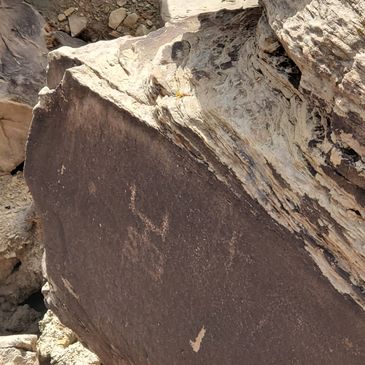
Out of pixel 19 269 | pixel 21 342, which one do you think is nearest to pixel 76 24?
pixel 19 269

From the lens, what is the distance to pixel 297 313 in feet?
6.10

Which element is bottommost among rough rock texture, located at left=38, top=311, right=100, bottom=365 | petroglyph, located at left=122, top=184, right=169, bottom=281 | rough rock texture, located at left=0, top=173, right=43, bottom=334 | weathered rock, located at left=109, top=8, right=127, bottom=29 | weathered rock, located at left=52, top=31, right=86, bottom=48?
rough rock texture, located at left=0, top=173, right=43, bottom=334

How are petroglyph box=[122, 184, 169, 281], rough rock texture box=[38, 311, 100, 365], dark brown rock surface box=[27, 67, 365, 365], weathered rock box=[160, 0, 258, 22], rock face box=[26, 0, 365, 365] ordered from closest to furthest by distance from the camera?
rock face box=[26, 0, 365, 365]
dark brown rock surface box=[27, 67, 365, 365]
petroglyph box=[122, 184, 169, 281]
rough rock texture box=[38, 311, 100, 365]
weathered rock box=[160, 0, 258, 22]

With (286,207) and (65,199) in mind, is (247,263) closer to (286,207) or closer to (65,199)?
(286,207)

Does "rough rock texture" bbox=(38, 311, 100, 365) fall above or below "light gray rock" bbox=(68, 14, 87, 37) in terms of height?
below

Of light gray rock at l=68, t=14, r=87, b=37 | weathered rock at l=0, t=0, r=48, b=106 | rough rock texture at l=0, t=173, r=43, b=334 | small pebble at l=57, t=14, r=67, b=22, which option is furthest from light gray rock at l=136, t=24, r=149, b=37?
rough rock texture at l=0, t=173, r=43, b=334

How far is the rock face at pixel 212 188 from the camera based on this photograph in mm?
1696

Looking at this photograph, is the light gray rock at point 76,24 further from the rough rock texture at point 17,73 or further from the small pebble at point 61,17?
the rough rock texture at point 17,73

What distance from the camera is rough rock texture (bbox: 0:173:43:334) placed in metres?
3.28

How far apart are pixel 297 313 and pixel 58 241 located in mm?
927

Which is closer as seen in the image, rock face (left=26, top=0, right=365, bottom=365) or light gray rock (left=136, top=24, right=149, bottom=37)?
rock face (left=26, top=0, right=365, bottom=365)

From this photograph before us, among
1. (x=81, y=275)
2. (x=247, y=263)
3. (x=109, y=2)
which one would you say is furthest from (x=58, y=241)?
(x=109, y=2)

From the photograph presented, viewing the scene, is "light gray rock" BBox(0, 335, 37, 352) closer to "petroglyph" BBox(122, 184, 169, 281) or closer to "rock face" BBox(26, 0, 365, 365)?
"rock face" BBox(26, 0, 365, 365)

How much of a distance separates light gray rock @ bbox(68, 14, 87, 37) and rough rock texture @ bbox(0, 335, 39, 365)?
68.8 inches
